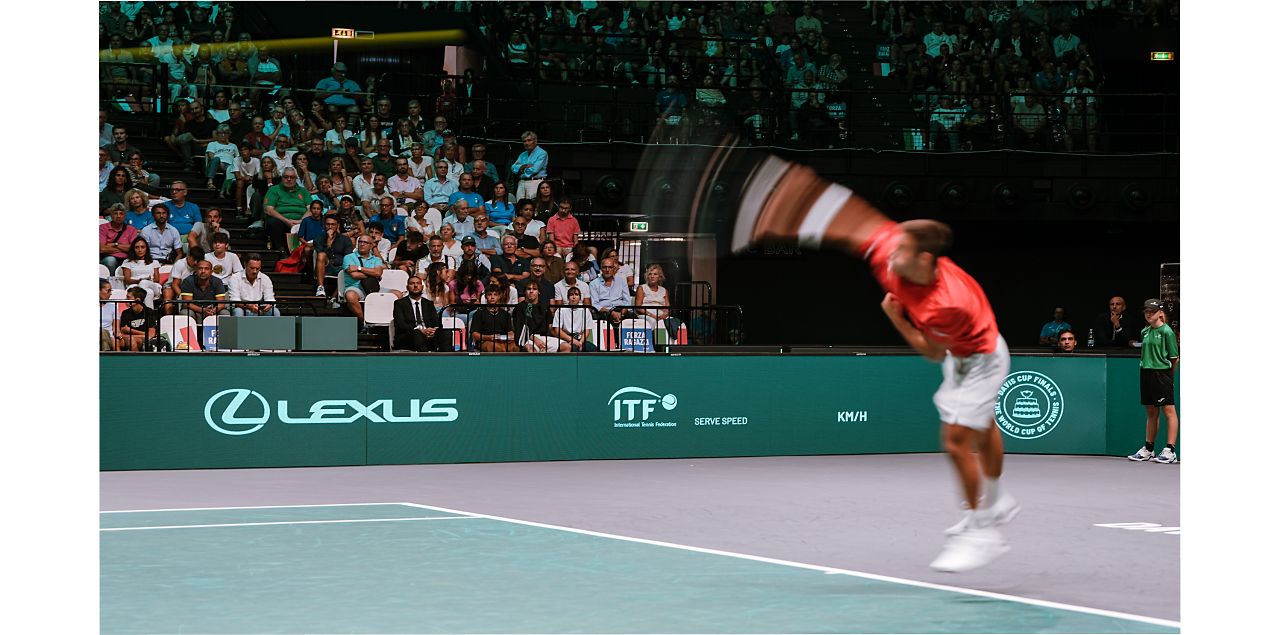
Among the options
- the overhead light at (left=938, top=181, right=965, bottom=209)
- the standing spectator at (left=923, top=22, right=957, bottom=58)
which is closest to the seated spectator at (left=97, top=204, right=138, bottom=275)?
the overhead light at (left=938, top=181, right=965, bottom=209)

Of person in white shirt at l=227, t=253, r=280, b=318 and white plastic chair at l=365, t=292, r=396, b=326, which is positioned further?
white plastic chair at l=365, t=292, r=396, b=326

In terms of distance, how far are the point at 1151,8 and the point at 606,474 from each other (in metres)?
16.5

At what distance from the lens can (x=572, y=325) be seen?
53.8ft

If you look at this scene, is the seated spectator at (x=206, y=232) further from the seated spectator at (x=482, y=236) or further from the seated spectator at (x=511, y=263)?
the seated spectator at (x=511, y=263)

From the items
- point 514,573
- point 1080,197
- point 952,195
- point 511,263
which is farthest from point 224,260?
point 1080,197

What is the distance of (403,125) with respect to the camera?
67.0ft

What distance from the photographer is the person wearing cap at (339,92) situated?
20.5 m

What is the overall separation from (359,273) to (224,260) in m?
1.63

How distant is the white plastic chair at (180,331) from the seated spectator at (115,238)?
3.91 feet

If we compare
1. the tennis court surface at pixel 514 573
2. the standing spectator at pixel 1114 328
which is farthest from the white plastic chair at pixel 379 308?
the standing spectator at pixel 1114 328

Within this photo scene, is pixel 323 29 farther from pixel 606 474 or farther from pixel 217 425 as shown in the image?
pixel 606 474

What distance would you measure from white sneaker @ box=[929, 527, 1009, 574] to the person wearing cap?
14.2 meters

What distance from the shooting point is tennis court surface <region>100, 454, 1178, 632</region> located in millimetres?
7207

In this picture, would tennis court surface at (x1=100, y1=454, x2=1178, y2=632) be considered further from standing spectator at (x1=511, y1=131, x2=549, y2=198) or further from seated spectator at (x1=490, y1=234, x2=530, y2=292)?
standing spectator at (x1=511, y1=131, x2=549, y2=198)
